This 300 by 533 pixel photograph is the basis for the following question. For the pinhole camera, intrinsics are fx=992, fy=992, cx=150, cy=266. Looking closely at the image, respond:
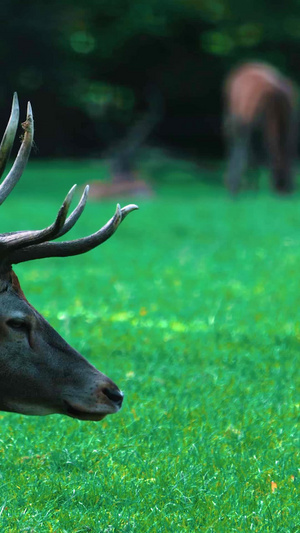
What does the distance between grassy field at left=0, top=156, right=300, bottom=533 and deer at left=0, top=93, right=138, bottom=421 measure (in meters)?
0.41

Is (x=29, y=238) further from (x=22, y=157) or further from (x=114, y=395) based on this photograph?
(x=114, y=395)

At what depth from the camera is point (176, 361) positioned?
6426 mm

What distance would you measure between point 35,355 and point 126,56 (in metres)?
23.9

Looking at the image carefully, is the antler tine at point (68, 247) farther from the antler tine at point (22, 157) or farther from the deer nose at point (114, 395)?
the deer nose at point (114, 395)

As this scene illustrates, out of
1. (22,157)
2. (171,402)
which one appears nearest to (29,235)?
(22,157)

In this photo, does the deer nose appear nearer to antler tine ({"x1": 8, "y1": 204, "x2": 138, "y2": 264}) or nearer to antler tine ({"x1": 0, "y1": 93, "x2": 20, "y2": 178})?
antler tine ({"x1": 8, "y1": 204, "x2": 138, "y2": 264})

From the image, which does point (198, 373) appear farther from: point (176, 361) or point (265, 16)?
point (265, 16)

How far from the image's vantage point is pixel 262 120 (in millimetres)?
21984

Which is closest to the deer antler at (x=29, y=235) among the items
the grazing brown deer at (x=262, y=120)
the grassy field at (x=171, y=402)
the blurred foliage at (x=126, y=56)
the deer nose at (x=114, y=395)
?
the deer nose at (x=114, y=395)

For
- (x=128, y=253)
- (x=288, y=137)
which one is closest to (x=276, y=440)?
(x=128, y=253)

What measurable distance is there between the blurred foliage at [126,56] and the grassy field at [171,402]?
14451mm

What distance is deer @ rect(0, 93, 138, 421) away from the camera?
12.4ft

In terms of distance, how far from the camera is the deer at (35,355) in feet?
12.4

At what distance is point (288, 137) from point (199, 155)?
324 inches
